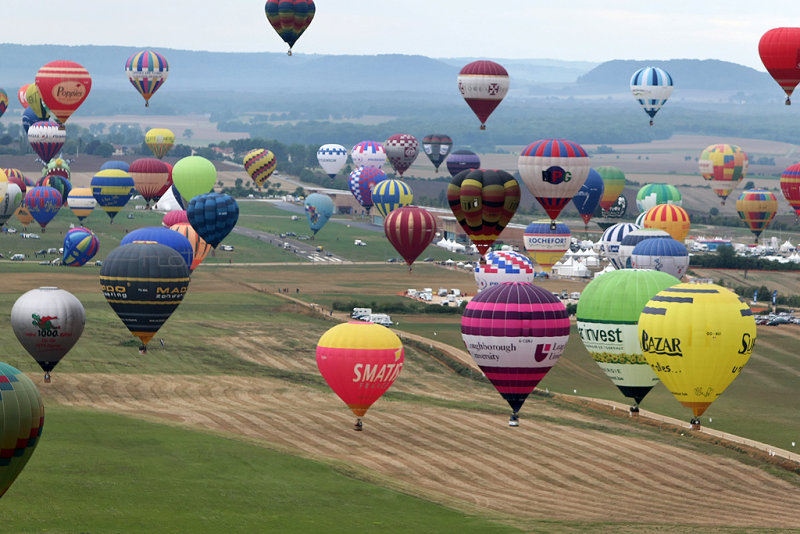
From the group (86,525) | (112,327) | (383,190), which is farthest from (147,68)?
(86,525)

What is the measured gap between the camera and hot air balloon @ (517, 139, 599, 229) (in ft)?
275

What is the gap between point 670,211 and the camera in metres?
120

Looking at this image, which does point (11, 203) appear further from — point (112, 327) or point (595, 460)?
point (595, 460)

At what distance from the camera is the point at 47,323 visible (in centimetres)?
7788

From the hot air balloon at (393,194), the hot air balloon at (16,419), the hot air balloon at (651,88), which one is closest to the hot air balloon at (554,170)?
the hot air balloon at (16,419)

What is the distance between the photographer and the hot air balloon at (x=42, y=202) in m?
158

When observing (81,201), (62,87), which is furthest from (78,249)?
(81,201)

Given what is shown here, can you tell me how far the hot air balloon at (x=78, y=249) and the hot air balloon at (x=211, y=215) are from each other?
73.4ft

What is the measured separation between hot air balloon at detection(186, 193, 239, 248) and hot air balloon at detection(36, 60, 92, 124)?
2213 centimetres

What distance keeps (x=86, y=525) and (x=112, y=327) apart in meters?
48.3

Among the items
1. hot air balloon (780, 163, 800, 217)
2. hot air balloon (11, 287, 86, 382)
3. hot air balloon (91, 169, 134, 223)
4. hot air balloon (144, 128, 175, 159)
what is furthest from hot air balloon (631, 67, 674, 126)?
hot air balloon (144, 128, 175, 159)

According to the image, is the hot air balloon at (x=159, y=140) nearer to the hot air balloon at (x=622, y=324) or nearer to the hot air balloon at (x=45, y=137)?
the hot air balloon at (x=45, y=137)

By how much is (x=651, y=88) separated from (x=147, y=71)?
53.3 m

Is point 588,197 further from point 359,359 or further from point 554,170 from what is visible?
point 359,359
